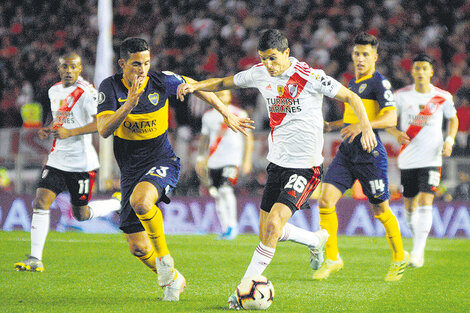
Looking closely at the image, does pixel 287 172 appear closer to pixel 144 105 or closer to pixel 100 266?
pixel 144 105

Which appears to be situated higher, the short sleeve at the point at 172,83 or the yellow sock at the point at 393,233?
the short sleeve at the point at 172,83

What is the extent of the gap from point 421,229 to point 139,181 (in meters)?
4.21

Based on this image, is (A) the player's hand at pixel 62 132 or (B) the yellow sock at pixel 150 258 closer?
(B) the yellow sock at pixel 150 258

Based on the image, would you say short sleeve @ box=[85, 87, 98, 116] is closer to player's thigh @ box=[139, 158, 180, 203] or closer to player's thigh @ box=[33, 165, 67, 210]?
player's thigh @ box=[33, 165, 67, 210]

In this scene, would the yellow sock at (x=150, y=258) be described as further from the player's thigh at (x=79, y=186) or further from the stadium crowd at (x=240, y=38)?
the stadium crowd at (x=240, y=38)

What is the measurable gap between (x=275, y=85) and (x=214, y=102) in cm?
54

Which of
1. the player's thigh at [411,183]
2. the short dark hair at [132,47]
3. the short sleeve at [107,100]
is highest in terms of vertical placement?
the short dark hair at [132,47]

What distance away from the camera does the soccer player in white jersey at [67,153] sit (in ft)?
27.6

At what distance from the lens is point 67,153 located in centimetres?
858

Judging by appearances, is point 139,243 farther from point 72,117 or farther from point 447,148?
point 447,148

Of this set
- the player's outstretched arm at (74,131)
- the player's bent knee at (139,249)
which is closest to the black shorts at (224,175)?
the player's outstretched arm at (74,131)

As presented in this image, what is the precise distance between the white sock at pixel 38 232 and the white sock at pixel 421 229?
430 cm

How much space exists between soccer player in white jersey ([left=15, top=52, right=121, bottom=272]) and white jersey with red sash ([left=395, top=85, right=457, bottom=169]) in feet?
12.4

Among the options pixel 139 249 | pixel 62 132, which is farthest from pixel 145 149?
pixel 62 132
